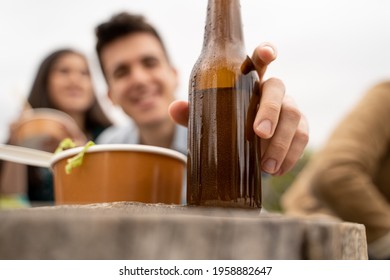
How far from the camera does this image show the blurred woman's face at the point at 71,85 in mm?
2422

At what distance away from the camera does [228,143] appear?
648mm

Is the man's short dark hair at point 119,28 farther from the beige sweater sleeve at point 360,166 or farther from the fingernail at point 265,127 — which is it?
the fingernail at point 265,127

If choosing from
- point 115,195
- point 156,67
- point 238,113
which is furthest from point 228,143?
point 156,67

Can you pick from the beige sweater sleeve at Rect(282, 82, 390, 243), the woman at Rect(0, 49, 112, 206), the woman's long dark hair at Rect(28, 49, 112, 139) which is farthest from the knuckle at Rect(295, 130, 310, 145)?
the woman's long dark hair at Rect(28, 49, 112, 139)

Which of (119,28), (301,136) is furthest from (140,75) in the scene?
(301,136)

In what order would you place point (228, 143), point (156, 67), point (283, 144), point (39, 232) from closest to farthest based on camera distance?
point (39, 232) < point (228, 143) < point (283, 144) < point (156, 67)

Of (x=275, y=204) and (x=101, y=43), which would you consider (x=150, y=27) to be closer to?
(x=101, y=43)

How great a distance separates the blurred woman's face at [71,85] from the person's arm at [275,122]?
166 centimetres

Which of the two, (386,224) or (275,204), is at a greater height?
(386,224)

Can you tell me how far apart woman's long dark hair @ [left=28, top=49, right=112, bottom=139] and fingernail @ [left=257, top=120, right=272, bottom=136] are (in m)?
1.99

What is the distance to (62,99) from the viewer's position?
2428 millimetres
